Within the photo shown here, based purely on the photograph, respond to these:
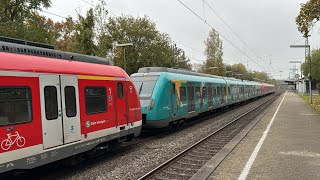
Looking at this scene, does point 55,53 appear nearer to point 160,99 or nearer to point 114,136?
point 114,136

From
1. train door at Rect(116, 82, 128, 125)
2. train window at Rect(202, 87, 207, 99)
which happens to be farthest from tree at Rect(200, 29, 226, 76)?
train door at Rect(116, 82, 128, 125)

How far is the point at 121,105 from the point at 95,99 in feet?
5.60

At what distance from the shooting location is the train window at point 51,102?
7.94 meters

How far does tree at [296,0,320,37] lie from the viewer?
20.0m

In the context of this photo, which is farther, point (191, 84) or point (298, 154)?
point (191, 84)

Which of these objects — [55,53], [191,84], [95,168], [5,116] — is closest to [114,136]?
[95,168]

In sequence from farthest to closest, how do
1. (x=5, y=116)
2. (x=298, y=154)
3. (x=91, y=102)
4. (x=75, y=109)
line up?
(x=298, y=154) < (x=91, y=102) < (x=75, y=109) < (x=5, y=116)

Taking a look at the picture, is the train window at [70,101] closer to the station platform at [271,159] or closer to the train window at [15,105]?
the train window at [15,105]

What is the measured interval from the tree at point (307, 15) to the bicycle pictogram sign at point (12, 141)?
17.2 m

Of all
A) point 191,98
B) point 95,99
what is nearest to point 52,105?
point 95,99

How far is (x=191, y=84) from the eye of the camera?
19.2 meters

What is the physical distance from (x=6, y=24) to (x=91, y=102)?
888 inches

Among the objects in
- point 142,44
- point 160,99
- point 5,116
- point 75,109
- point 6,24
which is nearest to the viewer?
point 5,116

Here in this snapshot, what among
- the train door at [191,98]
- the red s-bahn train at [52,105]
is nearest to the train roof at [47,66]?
the red s-bahn train at [52,105]
